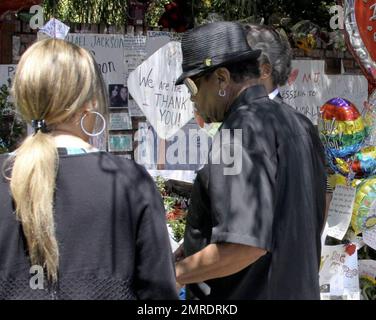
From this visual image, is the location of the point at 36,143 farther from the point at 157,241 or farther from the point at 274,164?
the point at 274,164

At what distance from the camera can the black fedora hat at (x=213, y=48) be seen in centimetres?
201

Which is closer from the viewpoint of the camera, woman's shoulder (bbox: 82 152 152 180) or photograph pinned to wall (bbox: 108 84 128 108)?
woman's shoulder (bbox: 82 152 152 180)

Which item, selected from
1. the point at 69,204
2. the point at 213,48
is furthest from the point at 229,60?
the point at 69,204

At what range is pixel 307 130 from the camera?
2.07 m

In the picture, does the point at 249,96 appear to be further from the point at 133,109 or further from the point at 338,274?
the point at 133,109

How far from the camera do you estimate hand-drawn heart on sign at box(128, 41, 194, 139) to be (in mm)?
4637

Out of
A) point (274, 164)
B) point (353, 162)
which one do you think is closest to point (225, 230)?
point (274, 164)

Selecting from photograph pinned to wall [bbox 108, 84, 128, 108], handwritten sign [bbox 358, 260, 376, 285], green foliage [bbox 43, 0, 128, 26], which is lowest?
handwritten sign [bbox 358, 260, 376, 285]

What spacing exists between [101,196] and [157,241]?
0.56 ft

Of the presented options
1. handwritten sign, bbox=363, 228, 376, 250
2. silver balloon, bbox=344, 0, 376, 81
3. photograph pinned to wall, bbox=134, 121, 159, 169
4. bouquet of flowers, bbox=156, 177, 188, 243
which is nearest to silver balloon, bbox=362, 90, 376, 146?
silver balloon, bbox=344, 0, 376, 81

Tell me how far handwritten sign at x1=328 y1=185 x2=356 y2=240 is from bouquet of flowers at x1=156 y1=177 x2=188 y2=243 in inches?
35.2

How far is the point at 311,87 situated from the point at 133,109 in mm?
1630

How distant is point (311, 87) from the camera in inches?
213

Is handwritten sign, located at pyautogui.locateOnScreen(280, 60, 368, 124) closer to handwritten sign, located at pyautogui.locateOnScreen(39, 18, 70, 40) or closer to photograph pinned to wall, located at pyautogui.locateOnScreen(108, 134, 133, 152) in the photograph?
photograph pinned to wall, located at pyautogui.locateOnScreen(108, 134, 133, 152)
